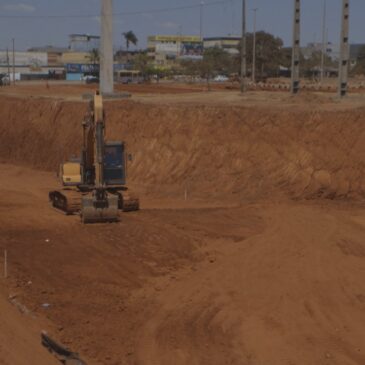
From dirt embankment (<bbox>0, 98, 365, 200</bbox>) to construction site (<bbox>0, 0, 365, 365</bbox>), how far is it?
0.21 ft

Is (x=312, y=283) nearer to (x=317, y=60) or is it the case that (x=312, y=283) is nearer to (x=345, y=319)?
(x=345, y=319)

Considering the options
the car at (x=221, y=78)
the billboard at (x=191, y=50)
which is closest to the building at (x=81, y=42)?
the billboard at (x=191, y=50)

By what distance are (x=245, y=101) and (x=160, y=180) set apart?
8668mm

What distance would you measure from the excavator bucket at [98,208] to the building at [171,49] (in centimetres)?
10339

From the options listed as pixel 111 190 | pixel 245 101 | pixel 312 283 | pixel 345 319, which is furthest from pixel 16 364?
pixel 245 101

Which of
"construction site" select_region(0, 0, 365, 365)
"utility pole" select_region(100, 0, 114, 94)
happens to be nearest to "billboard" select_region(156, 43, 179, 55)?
"utility pole" select_region(100, 0, 114, 94)

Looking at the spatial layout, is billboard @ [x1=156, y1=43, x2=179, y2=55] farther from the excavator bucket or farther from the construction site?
the excavator bucket

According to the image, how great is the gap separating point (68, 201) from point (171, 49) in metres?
125

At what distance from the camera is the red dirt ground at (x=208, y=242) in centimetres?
1349

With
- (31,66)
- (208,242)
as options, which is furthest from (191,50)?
(208,242)

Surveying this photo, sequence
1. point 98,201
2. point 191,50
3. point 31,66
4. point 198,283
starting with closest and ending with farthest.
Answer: point 198,283 < point 98,201 < point 31,66 < point 191,50

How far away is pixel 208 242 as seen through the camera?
20.2m

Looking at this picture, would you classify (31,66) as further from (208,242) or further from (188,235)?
(208,242)

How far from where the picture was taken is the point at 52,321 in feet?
45.5
